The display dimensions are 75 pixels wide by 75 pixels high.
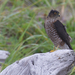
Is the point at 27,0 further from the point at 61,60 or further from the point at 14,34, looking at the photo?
the point at 61,60

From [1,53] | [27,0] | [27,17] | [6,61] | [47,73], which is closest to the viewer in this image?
[47,73]

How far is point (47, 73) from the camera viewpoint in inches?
85.3

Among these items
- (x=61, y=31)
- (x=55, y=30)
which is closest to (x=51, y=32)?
(x=55, y=30)

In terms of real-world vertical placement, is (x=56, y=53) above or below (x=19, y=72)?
below

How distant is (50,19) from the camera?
322cm

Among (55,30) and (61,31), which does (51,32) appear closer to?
(55,30)

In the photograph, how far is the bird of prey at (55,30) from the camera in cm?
316

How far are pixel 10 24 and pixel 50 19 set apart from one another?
72.1 inches

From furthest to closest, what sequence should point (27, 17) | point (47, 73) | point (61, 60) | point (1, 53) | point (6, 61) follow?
point (27, 17) < point (1, 53) < point (6, 61) < point (61, 60) < point (47, 73)

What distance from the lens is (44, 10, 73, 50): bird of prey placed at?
3.16 metres

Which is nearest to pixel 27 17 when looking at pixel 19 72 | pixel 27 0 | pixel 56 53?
pixel 27 0

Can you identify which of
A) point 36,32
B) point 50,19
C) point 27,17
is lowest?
point 36,32

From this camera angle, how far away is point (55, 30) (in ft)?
10.5

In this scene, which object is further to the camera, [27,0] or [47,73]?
[27,0]
